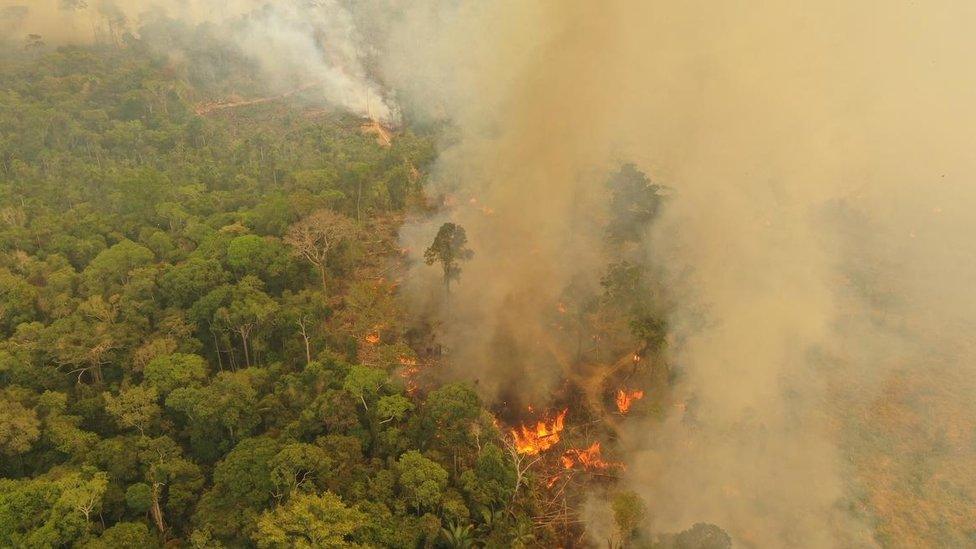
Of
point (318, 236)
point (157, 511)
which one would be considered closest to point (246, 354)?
point (318, 236)

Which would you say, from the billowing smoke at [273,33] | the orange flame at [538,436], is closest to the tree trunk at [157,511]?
the orange flame at [538,436]

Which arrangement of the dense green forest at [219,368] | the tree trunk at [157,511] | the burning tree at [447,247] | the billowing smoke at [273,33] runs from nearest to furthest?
1. the dense green forest at [219,368]
2. the tree trunk at [157,511]
3. the burning tree at [447,247]
4. the billowing smoke at [273,33]

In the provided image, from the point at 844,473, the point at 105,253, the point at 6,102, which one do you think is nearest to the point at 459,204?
the point at 105,253

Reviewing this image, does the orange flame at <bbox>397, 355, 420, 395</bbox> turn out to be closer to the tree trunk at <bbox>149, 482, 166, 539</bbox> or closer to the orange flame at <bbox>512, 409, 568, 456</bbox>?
the orange flame at <bbox>512, 409, 568, 456</bbox>

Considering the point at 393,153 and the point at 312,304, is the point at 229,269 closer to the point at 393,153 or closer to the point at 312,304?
the point at 312,304

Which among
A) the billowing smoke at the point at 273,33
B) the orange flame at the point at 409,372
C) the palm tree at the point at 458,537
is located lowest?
the palm tree at the point at 458,537

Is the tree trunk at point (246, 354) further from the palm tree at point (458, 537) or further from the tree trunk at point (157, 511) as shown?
the palm tree at point (458, 537)

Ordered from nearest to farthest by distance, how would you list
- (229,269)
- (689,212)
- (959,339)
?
(959,339), (229,269), (689,212)
